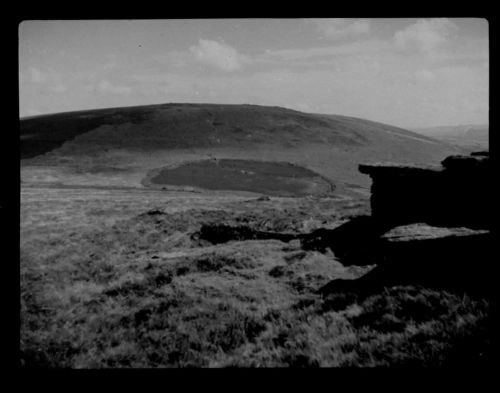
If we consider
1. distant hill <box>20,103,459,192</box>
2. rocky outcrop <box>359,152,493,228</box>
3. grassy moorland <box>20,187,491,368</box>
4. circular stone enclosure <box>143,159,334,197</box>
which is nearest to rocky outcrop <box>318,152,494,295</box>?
rocky outcrop <box>359,152,493,228</box>

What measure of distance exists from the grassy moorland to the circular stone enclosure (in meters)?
34.6

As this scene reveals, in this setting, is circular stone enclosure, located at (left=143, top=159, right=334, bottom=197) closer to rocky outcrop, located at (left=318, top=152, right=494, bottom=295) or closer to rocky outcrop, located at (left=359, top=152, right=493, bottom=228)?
rocky outcrop, located at (left=359, top=152, right=493, bottom=228)

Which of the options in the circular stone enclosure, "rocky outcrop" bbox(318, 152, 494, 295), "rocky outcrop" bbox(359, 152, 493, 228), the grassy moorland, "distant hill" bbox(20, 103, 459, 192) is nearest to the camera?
the grassy moorland

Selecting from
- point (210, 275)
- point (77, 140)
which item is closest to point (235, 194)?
point (210, 275)

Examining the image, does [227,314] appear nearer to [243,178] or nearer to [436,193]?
[436,193]

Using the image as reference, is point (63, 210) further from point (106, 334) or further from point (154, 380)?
point (154, 380)

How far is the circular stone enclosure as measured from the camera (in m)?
49.8

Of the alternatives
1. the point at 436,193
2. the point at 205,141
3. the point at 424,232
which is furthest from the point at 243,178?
the point at 424,232

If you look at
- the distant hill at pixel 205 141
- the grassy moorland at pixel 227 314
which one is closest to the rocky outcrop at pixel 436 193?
the grassy moorland at pixel 227 314

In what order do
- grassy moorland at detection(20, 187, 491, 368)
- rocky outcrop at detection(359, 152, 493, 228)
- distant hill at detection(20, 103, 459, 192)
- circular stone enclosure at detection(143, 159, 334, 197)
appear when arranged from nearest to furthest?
grassy moorland at detection(20, 187, 491, 368) → rocky outcrop at detection(359, 152, 493, 228) → circular stone enclosure at detection(143, 159, 334, 197) → distant hill at detection(20, 103, 459, 192)

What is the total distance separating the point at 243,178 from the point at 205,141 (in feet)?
110

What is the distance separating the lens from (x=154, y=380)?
4.86 meters

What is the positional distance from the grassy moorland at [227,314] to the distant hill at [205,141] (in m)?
42.7

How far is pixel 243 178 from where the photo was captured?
56812 millimetres
